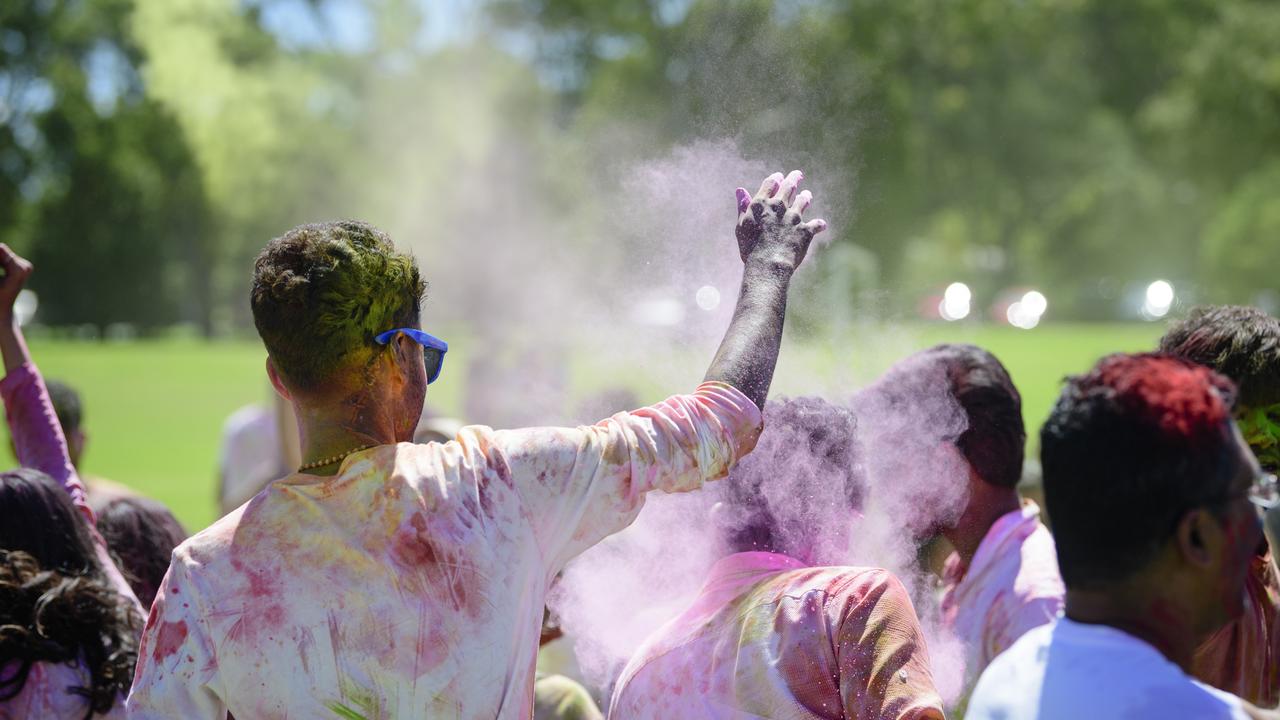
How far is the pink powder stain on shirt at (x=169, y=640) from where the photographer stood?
198 centimetres

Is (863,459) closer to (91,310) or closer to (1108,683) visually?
(1108,683)

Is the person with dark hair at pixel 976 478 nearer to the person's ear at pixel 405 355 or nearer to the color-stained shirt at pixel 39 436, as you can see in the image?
the person's ear at pixel 405 355

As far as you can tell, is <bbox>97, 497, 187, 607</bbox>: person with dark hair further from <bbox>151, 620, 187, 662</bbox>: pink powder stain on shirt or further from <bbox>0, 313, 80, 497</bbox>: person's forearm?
<bbox>151, 620, 187, 662</bbox>: pink powder stain on shirt

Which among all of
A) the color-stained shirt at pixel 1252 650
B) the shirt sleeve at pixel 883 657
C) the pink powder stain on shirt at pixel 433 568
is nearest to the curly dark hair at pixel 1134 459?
the shirt sleeve at pixel 883 657

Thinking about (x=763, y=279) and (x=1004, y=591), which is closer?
(x=763, y=279)

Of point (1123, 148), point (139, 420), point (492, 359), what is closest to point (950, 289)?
point (492, 359)

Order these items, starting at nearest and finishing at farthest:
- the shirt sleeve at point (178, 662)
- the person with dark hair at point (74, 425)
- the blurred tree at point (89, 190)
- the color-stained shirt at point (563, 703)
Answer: the shirt sleeve at point (178, 662) → the color-stained shirt at point (563, 703) → the person with dark hair at point (74, 425) → the blurred tree at point (89, 190)

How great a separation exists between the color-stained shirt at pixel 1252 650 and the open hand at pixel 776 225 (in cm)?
108

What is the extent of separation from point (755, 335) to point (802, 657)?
58 cm

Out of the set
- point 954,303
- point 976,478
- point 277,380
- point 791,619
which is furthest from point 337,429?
point 954,303

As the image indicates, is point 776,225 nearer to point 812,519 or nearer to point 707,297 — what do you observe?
point 812,519

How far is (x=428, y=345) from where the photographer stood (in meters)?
2.23

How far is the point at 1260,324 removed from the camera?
8.62ft

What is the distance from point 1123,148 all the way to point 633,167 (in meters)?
57.6
